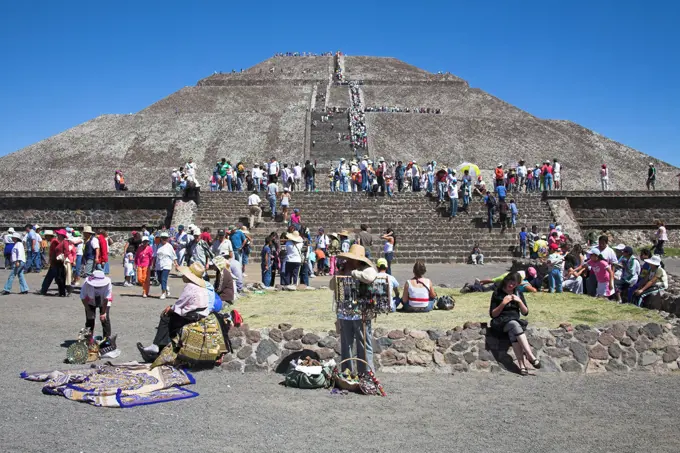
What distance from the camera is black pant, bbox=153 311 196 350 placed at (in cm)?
739

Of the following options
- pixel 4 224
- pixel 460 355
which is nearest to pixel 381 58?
pixel 4 224

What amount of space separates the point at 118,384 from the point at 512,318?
4236mm

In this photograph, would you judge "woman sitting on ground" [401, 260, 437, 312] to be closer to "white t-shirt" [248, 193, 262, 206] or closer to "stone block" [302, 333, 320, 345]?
"stone block" [302, 333, 320, 345]

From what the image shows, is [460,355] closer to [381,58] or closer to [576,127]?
[576,127]

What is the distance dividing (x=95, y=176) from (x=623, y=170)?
2565 centimetres

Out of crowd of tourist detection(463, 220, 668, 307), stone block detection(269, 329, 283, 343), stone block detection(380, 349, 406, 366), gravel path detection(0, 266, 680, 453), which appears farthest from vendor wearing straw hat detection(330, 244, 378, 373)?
crowd of tourist detection(463, 220, 668, 307)

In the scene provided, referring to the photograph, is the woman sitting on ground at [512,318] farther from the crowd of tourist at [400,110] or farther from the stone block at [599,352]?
the crowd of tourist at [400,110]

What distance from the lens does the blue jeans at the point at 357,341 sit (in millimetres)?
→ 6742

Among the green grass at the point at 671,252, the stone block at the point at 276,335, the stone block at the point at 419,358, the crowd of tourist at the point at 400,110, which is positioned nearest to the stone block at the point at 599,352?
the stone block at the point at 419,358

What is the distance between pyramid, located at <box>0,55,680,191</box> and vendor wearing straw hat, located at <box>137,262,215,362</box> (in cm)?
2380

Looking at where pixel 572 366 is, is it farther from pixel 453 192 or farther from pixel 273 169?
pixel 273 169

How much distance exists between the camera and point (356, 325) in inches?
265

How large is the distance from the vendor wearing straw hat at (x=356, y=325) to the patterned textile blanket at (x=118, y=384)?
62.1 inches

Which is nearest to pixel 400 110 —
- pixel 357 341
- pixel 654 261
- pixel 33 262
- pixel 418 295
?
pixel 33 262
